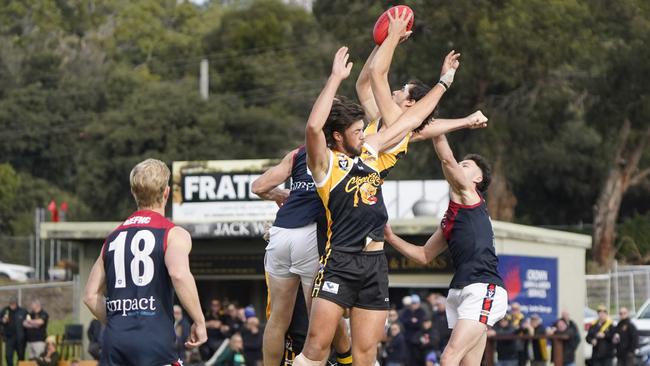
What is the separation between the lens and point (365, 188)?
352 inches

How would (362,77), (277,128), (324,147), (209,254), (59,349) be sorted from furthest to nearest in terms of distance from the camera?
(277,128), (209,254), (59,349), (362,77), (324,147)

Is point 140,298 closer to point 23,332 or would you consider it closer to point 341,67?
point 341,67

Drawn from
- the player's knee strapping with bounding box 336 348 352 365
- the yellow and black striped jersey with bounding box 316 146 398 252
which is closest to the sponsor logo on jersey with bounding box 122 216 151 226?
the yellow and black striped jersey with bounding box 316 146 398 252

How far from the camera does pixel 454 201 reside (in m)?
10.4

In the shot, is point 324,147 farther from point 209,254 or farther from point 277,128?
point 277,128

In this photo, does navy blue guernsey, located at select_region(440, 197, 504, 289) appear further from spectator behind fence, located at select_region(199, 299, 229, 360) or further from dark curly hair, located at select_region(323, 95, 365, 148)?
spectator behind fence, located at select_region(199, 299, 229, 360)

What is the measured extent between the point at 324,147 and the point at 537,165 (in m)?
48.7

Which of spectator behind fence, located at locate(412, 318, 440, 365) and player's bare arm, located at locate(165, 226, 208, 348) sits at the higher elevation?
player's bare arm, located at locate(165, 226, 208, 348)

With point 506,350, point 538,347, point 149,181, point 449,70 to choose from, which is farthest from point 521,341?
point 149,181

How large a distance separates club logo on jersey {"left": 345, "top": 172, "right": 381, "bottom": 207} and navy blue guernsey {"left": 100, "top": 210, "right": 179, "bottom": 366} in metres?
1.34

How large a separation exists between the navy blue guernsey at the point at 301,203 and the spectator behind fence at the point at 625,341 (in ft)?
53.4

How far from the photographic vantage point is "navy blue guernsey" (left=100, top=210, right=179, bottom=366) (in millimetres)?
8148

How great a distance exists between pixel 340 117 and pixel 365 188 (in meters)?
0.51

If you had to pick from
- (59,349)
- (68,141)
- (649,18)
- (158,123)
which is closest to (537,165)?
(649,18)
